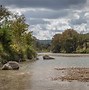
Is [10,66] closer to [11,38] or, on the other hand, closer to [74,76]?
[74,76]

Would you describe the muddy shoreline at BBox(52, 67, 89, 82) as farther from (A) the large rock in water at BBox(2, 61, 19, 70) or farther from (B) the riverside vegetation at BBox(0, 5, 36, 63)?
(B) the riverside vegetation at BBox(0, 5, 36, 63)

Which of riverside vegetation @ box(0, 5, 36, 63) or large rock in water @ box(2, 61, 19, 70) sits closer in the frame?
large rock in water @ box(2, 61, 19, 70)

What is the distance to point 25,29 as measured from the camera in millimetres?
113750

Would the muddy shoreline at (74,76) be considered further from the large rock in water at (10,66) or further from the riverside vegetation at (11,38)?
the riverside vegetation at (11,38)

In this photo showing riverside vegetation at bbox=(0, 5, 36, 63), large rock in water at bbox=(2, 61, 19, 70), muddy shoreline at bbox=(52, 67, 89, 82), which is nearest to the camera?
muddy shoreline at bbox=(52, 67, 89, 82)

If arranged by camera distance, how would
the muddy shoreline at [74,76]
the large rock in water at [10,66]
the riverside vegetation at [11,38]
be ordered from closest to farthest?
1. the muddy shoreline at [74,76]
2. the large rock in water at [10,66]
3. the riverside vegetation at [11,38]

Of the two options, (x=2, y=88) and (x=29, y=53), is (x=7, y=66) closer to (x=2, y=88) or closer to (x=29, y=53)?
(x=2, y=88)

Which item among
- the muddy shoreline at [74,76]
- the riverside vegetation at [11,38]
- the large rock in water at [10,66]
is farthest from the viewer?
the riverside vegetation at [11,38]

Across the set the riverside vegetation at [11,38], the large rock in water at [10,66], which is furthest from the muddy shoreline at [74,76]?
the riverside vegetation at [11,38]

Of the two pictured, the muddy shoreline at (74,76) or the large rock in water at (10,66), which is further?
the large rock in water at (10,66)

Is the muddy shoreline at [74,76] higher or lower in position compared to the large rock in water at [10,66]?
lower

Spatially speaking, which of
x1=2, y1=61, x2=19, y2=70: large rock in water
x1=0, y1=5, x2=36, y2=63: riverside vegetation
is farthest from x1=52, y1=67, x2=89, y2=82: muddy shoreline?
x1=0, y1=5, x2=36, y2=63: riverside vegetation

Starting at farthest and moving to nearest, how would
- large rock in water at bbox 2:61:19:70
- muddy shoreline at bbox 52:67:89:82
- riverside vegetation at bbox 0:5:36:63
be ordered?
riverside vegetation at bbox 0:5:36:63, large rock in water at bbox 2:61:19:70, muddy shoreline at bbox 52:67:89:82

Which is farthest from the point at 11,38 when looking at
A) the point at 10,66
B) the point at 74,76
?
the point at 74,76
